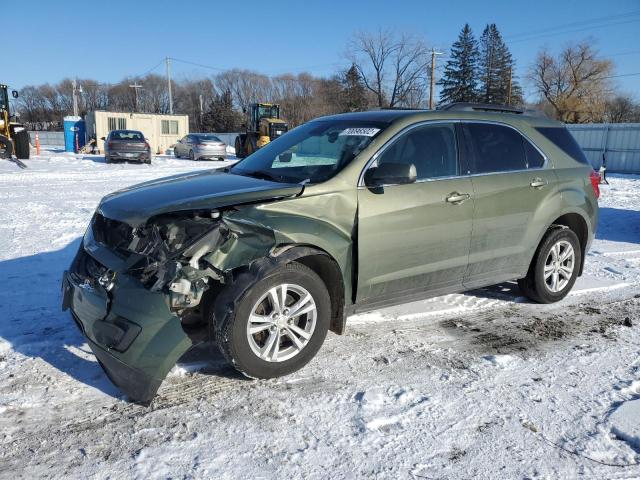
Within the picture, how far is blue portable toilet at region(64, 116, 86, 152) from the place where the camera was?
36.0 metres

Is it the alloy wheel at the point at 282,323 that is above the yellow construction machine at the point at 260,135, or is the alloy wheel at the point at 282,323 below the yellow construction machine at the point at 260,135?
below

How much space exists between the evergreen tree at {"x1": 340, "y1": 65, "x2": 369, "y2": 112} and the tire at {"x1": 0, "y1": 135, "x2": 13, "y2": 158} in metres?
44.4

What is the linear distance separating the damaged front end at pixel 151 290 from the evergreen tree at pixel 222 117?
78.5m

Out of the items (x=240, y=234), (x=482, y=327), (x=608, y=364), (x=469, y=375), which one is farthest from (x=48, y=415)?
(x=608, y=364)

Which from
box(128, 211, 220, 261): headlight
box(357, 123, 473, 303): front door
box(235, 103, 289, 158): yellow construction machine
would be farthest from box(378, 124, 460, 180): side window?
box(235, 103, 289, 158): yellow construction machine

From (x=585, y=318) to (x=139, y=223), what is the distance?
13.4 feet

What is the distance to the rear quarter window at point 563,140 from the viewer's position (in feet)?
16.8

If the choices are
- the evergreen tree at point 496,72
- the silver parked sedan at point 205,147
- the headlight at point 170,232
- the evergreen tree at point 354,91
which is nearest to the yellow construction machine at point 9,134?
the silver parked sedan at point 205,147

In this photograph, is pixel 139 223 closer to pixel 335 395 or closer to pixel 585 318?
pixel 335 395

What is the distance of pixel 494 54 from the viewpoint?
2613 inches

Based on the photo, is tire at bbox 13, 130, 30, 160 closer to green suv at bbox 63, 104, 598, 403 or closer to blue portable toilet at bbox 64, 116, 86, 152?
blue portable toilet at bbox 64, 116, 86, 152

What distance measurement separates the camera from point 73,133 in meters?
36.2

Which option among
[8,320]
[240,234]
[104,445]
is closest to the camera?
[104,445]

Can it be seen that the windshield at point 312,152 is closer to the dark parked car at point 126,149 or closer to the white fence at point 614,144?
the dark parked car at point 126,149
